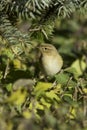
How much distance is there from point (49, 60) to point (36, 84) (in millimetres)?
516

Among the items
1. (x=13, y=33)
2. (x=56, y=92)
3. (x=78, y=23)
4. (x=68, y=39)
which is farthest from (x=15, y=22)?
(x=78, y=23)

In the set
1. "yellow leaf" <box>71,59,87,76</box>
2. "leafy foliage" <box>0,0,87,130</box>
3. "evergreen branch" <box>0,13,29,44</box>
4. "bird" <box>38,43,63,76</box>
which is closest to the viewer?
"leafy foliage" <box>0,0,87,130</box>

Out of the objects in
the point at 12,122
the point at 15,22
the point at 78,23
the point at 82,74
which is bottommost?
the point at 78,23

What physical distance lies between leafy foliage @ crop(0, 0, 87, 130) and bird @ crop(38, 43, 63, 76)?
0.05m

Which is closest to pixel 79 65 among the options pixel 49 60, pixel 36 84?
pixel 49 60

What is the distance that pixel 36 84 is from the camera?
3057 millimetres

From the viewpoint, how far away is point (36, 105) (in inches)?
111

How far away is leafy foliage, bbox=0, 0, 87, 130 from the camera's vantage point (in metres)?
2.43

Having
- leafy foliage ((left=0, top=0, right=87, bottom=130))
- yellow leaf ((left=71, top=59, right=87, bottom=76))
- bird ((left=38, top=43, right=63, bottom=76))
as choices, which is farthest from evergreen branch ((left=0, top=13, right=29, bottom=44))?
yellow leaf ((left=71, top=59, right=87, bottom=76))

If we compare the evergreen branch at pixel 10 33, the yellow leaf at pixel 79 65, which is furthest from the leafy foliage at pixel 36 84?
the yellow leaf at pixel 79 65

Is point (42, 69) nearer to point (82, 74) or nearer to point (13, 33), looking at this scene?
point (82, 74)

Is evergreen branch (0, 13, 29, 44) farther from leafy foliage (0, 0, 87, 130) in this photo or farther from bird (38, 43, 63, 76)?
bird (38, 43, 63, 76)

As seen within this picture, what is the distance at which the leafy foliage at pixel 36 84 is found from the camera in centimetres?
243

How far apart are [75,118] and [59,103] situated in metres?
0.15
